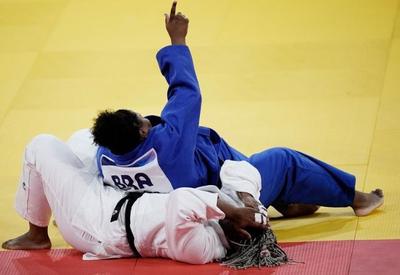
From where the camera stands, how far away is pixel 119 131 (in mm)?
5926

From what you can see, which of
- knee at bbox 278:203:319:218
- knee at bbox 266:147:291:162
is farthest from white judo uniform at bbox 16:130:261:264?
Answer: knee at bbox 278:203:319:218

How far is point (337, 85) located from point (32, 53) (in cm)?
281

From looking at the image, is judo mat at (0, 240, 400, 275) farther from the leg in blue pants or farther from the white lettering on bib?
the white lettering on bib

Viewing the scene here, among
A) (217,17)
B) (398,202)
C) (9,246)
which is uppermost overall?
(217,17)

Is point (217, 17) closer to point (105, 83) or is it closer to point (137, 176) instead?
point (105, 83)

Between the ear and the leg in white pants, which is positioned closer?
the ear

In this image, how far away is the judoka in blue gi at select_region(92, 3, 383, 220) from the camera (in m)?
5.96

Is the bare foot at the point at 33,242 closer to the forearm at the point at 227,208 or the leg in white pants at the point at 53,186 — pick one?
the leg in white pants at the point at 53,186

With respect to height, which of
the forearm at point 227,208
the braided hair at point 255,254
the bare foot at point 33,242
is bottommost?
the bare foot at point 33,242

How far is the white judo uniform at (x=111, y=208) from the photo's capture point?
5801 millimetres

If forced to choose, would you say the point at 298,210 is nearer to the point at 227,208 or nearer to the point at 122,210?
the point at 227,208

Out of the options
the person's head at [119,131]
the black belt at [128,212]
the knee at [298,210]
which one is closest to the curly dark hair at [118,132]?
the person's head at [119,131]

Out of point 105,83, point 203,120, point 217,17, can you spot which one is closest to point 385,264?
point 203,120

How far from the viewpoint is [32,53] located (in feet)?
31.7
